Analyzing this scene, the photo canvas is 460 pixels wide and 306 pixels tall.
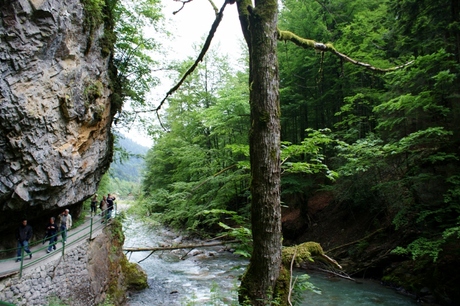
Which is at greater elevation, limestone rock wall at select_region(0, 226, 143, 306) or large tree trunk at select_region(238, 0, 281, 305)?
large tree trunk at select_region(238, 0, 281, 305)

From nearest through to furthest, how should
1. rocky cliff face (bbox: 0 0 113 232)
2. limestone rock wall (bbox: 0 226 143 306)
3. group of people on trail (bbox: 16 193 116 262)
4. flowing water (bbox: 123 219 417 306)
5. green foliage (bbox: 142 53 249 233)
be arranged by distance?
limestone rock wall (bbox: 0 226 143 306), rocky cliff face (bbox: 0 0 113 232), group of people on trail (bbox: 16 193 116 262), flowing water (bbox: 123 219 417 306), green foliage (bbox: 142 53 249 233)

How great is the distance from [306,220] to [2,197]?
44.6ft

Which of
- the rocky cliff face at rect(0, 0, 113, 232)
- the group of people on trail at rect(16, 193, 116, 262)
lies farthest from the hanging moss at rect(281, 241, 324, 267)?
the rocky cliff face at rect(0, 0, 113, 232)

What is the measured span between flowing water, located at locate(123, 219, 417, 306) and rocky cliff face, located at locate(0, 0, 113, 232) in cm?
341

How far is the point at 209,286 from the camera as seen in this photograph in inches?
465

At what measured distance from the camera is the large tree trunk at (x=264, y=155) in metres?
2.90

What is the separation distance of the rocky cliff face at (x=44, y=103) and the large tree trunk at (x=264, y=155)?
26.1 ft

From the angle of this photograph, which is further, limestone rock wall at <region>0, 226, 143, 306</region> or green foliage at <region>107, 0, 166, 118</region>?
green foliage at <region>107, 0, 166, 118</region>

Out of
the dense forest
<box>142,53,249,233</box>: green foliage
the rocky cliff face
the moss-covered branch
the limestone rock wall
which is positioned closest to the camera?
the moss-covered branch

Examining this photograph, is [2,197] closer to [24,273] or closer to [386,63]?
[24,273]

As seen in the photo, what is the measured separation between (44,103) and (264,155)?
8.78m

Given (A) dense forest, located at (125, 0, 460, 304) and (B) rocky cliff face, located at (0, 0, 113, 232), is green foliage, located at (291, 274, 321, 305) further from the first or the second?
(B) rocky cliff face, located at (0, 0, 113, 232)

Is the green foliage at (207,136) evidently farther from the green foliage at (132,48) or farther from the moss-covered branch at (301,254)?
the moss-covered branch at (301,254)

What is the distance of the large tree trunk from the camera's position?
2.90 meters
